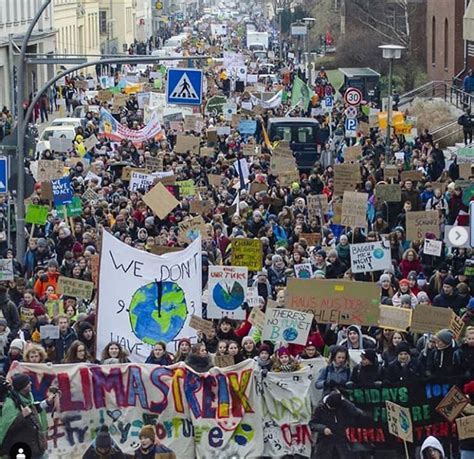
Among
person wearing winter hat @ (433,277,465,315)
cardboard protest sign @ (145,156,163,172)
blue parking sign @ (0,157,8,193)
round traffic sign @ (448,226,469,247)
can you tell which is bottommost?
person wearing winter hat @ (433,277,465,315)

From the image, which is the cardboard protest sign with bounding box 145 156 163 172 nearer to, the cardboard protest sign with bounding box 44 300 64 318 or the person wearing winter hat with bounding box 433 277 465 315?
the cardboard protest sign with bounding box 44 300 64 318

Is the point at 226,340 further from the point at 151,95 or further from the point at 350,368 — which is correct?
the point at 151,95

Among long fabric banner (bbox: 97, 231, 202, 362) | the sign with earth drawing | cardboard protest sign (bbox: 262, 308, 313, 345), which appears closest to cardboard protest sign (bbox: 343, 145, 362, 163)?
the sign with earth drawing

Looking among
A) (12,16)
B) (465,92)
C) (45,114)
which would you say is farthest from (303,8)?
(465,92)

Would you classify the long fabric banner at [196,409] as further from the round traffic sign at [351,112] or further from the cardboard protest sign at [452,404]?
the round traffic sign at [351,112]

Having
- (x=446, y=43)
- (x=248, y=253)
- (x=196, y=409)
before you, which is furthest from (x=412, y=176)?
(x=446, y=43)

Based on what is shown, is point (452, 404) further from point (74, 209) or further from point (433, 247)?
point (74, 209)
